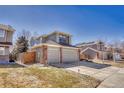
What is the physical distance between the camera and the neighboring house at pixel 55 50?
51.9 ft

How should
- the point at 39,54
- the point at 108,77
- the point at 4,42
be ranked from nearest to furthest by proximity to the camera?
the point at 108,77 → the point at 4,42 → the point at 39,54

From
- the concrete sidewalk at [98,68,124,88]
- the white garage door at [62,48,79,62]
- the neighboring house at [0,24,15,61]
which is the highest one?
the neighboring house at [0,24,15,61]

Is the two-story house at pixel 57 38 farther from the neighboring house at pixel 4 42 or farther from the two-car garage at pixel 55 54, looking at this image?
the neighboring house at pixel 4 42

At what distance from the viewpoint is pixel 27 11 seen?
12078 millimetres

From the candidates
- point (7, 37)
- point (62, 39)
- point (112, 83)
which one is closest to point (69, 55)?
point (62, 39)

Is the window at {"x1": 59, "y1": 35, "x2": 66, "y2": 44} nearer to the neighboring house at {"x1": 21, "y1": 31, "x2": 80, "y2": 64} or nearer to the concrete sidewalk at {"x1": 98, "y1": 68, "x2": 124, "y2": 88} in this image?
the neighboring house at {"x1": 21, "y1": 31, "x2": 80, "y2": 64}

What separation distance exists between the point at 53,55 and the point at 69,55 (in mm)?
3446

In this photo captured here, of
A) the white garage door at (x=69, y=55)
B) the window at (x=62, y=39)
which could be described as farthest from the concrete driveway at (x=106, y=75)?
the window at (x=62, y=39)

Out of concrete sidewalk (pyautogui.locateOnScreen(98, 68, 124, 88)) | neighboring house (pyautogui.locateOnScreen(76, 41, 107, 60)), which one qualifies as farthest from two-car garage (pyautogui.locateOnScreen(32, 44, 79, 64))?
neighboring house (pyautogui.locateOnScreen(76, 41, 107, 60))

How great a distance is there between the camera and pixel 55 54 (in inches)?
649

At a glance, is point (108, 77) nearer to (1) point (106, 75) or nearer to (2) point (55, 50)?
(1) point (106, 75)

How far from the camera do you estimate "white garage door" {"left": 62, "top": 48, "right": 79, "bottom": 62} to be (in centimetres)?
1800

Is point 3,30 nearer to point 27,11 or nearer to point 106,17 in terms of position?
point 27,11
